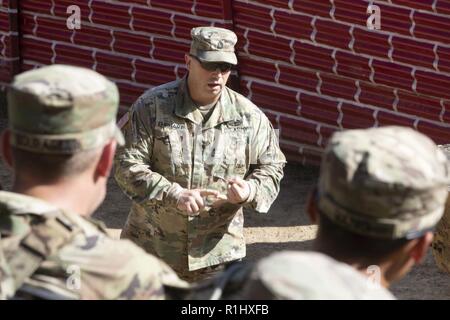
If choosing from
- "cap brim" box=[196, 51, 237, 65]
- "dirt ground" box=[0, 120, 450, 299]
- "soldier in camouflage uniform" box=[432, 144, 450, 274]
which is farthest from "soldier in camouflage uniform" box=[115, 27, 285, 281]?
"dirt ground" box=[0, 120, 450, 299]

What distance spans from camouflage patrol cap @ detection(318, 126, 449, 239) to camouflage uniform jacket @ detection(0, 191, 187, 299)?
67 cm

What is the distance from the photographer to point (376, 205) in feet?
10.1

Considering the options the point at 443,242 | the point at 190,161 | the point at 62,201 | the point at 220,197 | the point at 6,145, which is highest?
the point at 6,145

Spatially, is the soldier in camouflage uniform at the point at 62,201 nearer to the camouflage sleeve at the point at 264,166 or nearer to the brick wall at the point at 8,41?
the camouflage sleeve at the point at 264,166

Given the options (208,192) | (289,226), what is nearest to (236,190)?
(208,192)

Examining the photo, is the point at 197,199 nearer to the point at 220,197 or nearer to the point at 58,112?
the point at 220,197

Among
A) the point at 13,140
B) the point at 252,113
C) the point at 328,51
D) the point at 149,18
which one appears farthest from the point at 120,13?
the point at 13,140

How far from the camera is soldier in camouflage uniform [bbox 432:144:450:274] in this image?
275 inches

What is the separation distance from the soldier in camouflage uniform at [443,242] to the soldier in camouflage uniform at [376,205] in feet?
12.5

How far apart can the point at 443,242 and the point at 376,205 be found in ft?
13.5

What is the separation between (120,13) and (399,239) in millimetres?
6947

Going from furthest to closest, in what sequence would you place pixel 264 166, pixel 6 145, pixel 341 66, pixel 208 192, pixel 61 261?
pixel 341 66
pixel 264 166
pixel 208 192
pixel 6 145
pixel 61 261

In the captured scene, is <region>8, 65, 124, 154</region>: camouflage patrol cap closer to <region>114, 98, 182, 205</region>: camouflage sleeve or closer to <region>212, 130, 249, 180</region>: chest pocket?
<region>114, 98, 182, 205</region>: camouflage sleeve

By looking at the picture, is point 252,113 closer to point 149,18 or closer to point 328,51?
point 328,51
